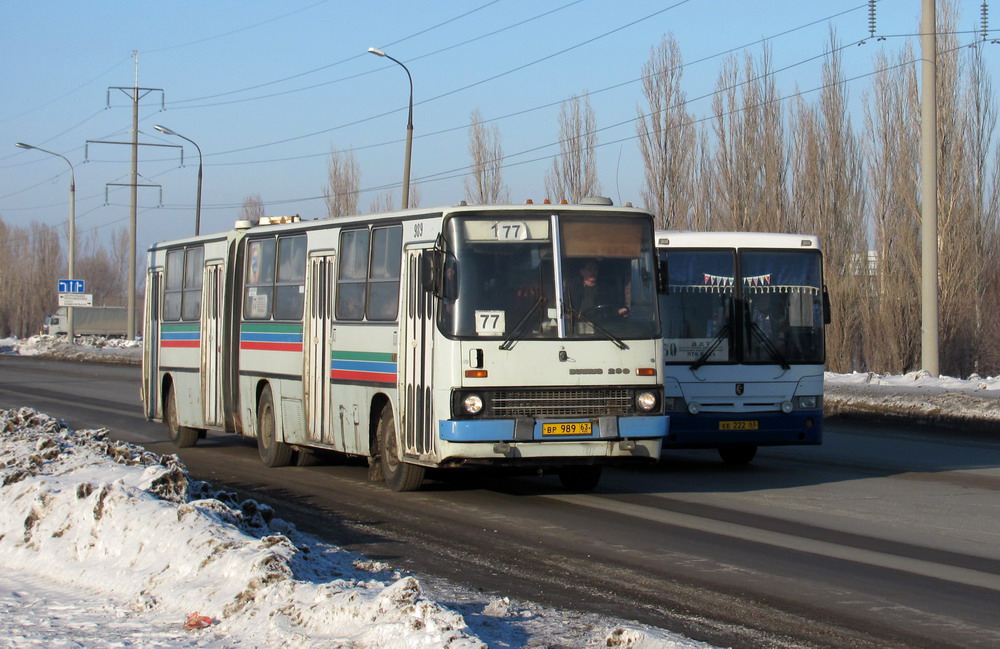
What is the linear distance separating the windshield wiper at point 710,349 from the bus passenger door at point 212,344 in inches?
252

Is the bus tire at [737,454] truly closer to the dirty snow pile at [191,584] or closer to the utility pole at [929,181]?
the utility pole at [929,181]

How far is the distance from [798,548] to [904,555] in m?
0.78

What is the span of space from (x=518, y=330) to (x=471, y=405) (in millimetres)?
824

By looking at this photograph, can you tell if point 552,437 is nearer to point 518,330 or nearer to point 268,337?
point 518,330

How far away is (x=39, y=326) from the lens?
119688mm

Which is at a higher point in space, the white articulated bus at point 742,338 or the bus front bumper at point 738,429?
Result: the white articulated bus at point 742,338

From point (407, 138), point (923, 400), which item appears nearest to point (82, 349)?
point (407, 138)

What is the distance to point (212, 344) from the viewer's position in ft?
61.9

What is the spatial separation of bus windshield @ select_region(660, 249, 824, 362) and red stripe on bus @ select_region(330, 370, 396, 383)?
3862 mm

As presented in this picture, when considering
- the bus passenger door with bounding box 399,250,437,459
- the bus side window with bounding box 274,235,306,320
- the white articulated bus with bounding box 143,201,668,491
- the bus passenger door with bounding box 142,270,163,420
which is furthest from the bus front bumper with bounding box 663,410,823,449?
the bus passenger door with bounding box 142,270,163,420

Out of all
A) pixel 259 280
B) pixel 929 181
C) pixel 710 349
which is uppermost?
pixel 929 181

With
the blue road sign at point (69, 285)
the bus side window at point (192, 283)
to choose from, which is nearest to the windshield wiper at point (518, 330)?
the bus side window at point (192, 283)

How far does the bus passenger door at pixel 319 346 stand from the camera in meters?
15.5

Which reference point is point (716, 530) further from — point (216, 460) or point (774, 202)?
point (774, 202)
